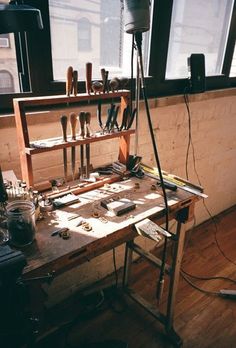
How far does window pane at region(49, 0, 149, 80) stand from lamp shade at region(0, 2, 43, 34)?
1.91 ft

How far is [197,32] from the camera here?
1894 millimetres

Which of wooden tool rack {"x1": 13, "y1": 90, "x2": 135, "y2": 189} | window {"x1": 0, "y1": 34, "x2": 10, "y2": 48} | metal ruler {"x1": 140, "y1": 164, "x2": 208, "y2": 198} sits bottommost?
metal ruler {"x1": 140, "y1": 164, "x2": 208, "y2": 198}

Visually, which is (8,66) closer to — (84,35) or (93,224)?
(84,35)

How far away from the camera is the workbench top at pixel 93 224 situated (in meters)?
0.85

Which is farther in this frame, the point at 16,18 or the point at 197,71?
the point at 197,71

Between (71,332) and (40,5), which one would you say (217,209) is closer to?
(71,332)

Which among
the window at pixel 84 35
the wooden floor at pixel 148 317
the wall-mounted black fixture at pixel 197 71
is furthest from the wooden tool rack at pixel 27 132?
the wooden floor at pixel 148 317

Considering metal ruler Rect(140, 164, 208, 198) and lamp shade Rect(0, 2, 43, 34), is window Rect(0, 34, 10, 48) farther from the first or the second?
metal ruler Rect(140, 164, 208, 198)

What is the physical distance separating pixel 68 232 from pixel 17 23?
64 centimetres

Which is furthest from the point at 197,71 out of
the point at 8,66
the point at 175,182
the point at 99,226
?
the point at 99,226

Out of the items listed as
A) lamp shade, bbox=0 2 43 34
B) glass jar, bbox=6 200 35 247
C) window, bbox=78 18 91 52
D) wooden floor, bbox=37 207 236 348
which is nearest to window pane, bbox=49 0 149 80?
window, bbox=78 18 91 52

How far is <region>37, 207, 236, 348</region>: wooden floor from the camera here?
148 centimetres

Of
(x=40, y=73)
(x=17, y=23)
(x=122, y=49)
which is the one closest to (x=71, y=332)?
(x=40, y=73)

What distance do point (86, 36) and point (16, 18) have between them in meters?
0.74
